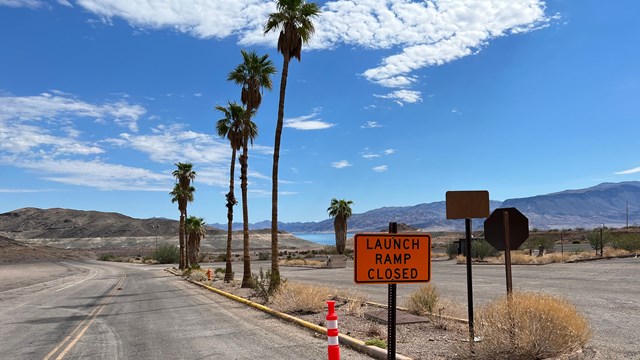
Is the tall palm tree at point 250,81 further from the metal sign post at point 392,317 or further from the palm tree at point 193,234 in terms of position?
the palm tree at point 193,234

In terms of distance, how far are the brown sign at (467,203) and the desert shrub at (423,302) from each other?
16.9 ft

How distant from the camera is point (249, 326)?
43.8 feet

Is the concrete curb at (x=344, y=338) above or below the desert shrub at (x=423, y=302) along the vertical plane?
below

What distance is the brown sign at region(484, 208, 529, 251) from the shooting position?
9.14 metres

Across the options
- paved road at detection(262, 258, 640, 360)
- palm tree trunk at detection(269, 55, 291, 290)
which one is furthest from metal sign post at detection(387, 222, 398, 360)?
palm tree trunk at detection(269, 55, 291, 290)

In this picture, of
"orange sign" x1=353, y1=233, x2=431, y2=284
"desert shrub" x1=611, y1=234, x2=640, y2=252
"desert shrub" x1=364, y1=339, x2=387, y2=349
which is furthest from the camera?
"desert shrub" x1=611, y1=234, x2=640, y2=252

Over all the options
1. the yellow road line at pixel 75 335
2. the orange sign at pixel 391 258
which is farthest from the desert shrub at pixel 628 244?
the orange sign at pixel 391 258

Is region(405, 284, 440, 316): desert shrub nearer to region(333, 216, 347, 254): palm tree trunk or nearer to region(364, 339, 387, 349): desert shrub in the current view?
region(364, 339, 387, 349): desert shrub

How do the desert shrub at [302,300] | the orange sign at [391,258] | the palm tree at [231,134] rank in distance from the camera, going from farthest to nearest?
the palm tree at [231,134] < the desert shrub at [302,300] < the orange sign at [391,258]

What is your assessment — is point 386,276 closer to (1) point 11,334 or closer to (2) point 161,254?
(1) point 11,334

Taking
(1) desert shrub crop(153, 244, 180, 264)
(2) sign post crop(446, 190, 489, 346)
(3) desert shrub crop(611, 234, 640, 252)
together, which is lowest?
(1) desert shrub crop(153, 244, 180, 264)

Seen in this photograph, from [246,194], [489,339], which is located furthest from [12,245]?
[489,339]

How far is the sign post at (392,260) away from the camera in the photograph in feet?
21.9

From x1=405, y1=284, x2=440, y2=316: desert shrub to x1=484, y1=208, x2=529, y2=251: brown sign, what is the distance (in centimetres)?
454
